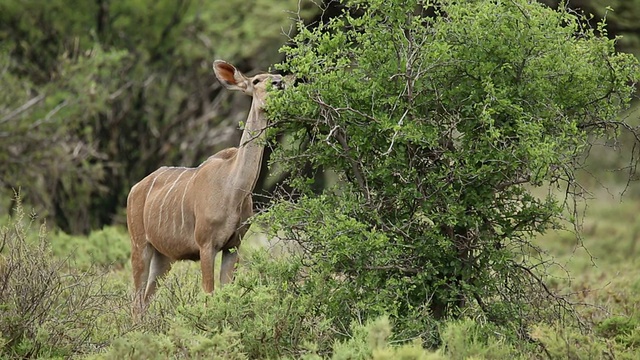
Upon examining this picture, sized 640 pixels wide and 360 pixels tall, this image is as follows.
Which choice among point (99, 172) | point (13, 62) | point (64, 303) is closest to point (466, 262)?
point (64, 303)

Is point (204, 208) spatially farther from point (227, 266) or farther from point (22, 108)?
point (22, 108)

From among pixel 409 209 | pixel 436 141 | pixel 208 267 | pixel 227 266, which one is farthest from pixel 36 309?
pixel 436 141

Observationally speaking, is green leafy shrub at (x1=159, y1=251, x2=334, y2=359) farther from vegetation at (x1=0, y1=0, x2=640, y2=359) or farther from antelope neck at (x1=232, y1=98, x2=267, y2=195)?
antelope neck at (x1=232, y1=98, x2=267, y2=195)

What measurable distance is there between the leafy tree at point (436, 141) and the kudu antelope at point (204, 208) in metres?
0.72

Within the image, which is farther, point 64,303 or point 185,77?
point 185,77

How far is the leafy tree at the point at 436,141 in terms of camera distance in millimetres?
7387

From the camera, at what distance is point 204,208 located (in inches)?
341

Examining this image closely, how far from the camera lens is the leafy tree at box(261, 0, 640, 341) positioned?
24.2ft

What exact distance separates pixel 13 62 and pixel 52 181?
6.38 feet

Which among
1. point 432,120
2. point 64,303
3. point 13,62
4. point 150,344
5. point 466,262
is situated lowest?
point 13,62

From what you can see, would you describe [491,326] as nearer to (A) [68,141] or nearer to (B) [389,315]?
(B) [389,315]

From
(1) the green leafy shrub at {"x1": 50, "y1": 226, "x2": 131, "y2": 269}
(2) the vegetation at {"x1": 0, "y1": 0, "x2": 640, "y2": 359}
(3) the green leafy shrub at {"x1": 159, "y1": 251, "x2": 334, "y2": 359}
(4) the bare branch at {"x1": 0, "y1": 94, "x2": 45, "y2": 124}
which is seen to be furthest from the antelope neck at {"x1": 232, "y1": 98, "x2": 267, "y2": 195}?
(4) the bare branch at {"x1": 0, "y1": 94, "x2": 45, "y2": 124}

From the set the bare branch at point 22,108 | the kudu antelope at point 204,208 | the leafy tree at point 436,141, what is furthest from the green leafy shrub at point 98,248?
the leafy tree at point 436,141

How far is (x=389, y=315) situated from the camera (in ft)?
24.5
